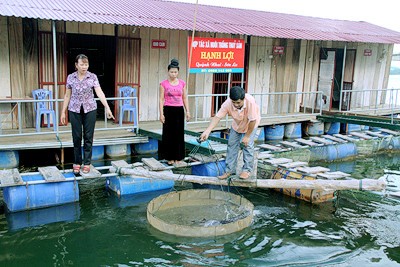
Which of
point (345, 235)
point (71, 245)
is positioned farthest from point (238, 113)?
point (71, 245)

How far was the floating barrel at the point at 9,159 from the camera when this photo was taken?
27.0 feet

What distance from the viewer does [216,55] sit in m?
10.3

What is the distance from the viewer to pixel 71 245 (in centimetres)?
570

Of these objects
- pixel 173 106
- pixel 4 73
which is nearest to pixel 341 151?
pixel 173 106

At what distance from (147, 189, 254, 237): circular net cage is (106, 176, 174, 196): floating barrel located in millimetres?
1141

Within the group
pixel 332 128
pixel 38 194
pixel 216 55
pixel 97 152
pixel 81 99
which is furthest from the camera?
pixel 332 128

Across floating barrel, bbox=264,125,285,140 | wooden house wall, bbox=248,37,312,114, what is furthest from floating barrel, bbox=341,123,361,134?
floating barrel, bbox=264,125,285,140

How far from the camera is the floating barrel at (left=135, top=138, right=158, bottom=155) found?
32.5 feet

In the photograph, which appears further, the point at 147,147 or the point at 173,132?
the point at 147,147

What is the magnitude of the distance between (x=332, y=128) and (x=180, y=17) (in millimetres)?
6151

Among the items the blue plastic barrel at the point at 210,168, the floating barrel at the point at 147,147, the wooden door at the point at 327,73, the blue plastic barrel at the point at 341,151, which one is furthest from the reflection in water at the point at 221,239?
the wooden door at the point at 327,73

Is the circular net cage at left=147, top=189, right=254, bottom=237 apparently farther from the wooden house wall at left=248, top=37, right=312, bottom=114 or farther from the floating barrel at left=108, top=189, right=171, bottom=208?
the wooden house wall at left=248, top=37, right=312, bottom=114

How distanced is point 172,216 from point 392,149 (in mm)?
8270

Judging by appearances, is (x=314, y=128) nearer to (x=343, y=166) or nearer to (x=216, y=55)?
(x=343, y=166)
